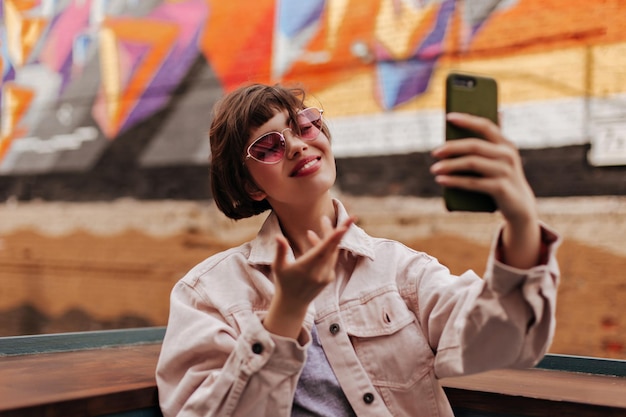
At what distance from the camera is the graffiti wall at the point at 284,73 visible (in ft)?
11.3

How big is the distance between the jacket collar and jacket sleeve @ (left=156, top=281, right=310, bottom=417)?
0.14 metres

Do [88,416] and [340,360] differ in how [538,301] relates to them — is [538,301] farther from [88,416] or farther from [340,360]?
[88,416]

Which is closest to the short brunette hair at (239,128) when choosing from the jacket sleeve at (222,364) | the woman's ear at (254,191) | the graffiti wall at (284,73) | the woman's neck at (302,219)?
the woman's ear at (254,191)

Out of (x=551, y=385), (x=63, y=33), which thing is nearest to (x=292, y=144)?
(x=551, y=385)

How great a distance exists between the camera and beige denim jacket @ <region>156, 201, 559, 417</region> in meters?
1.16

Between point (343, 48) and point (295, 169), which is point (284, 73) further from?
point (295, 169)

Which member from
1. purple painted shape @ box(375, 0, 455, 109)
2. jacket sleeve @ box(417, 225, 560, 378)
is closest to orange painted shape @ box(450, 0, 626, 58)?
purple painted shape @ box(375, 0, 455, 109)

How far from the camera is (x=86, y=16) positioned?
5.71 meters

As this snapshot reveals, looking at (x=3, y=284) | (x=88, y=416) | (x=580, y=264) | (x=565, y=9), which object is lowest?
(x=3, y=284)

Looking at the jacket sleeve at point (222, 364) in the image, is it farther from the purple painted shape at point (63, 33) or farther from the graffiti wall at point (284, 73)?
the purple painted shape at point (63, 33)

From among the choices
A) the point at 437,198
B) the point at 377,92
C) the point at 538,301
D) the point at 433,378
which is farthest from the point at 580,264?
the point at 538,301

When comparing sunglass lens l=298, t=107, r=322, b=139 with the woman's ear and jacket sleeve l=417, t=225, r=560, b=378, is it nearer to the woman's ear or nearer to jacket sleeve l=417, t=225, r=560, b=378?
the woman's ear

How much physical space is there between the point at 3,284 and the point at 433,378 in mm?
5634

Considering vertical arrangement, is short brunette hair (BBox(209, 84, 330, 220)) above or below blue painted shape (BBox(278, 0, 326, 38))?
above
